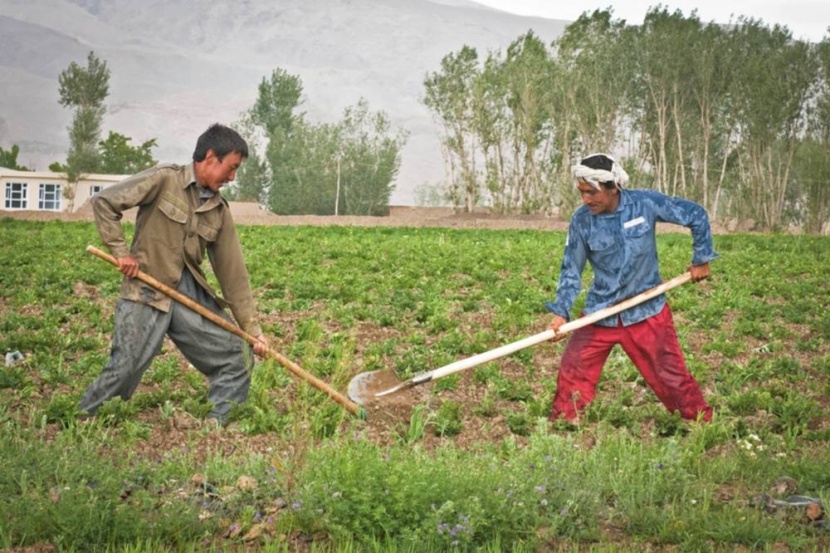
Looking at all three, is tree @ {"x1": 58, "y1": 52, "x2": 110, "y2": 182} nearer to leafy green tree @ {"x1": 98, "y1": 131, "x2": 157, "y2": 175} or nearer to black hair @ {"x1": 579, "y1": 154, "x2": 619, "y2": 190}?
leafy green tree @ {"x1": 98, "y1": 131, "x2": 157, "y2": 175}

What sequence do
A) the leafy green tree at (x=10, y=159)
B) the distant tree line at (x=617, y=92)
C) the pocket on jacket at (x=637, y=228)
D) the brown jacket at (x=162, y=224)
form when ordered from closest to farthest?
the brown jacket at (x=162, y=224) < the pocket on jacket at (x=637, y=228) < the distant tree line at (x=617, y=92) < the leafy green tree at (x=10, y=159)

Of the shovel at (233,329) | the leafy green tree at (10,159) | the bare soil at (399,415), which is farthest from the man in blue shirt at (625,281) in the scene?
the leafy green tree at (10,159)

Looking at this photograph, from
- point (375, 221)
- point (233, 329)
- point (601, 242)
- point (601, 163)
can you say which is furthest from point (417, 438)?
point (375, 221)

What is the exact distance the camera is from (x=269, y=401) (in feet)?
28.4

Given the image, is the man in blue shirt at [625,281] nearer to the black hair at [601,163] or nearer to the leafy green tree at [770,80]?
the black hair at [601,163]

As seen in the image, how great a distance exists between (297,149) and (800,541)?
6816 centimetres

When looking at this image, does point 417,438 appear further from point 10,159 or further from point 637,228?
point 10,159

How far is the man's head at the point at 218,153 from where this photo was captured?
7.20 meters

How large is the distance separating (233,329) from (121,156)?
73377 mm

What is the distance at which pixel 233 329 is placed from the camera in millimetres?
7559

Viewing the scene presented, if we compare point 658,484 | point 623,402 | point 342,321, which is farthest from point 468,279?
point 658,484

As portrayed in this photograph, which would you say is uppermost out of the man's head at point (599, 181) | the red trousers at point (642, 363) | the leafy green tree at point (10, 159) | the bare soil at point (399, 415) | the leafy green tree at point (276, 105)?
the leafy green tree at point (276, 105)

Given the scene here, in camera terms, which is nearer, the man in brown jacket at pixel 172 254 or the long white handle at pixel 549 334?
the man in brown jacket at pixel 172 254

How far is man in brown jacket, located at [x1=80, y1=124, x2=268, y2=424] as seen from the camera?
7211 mm
